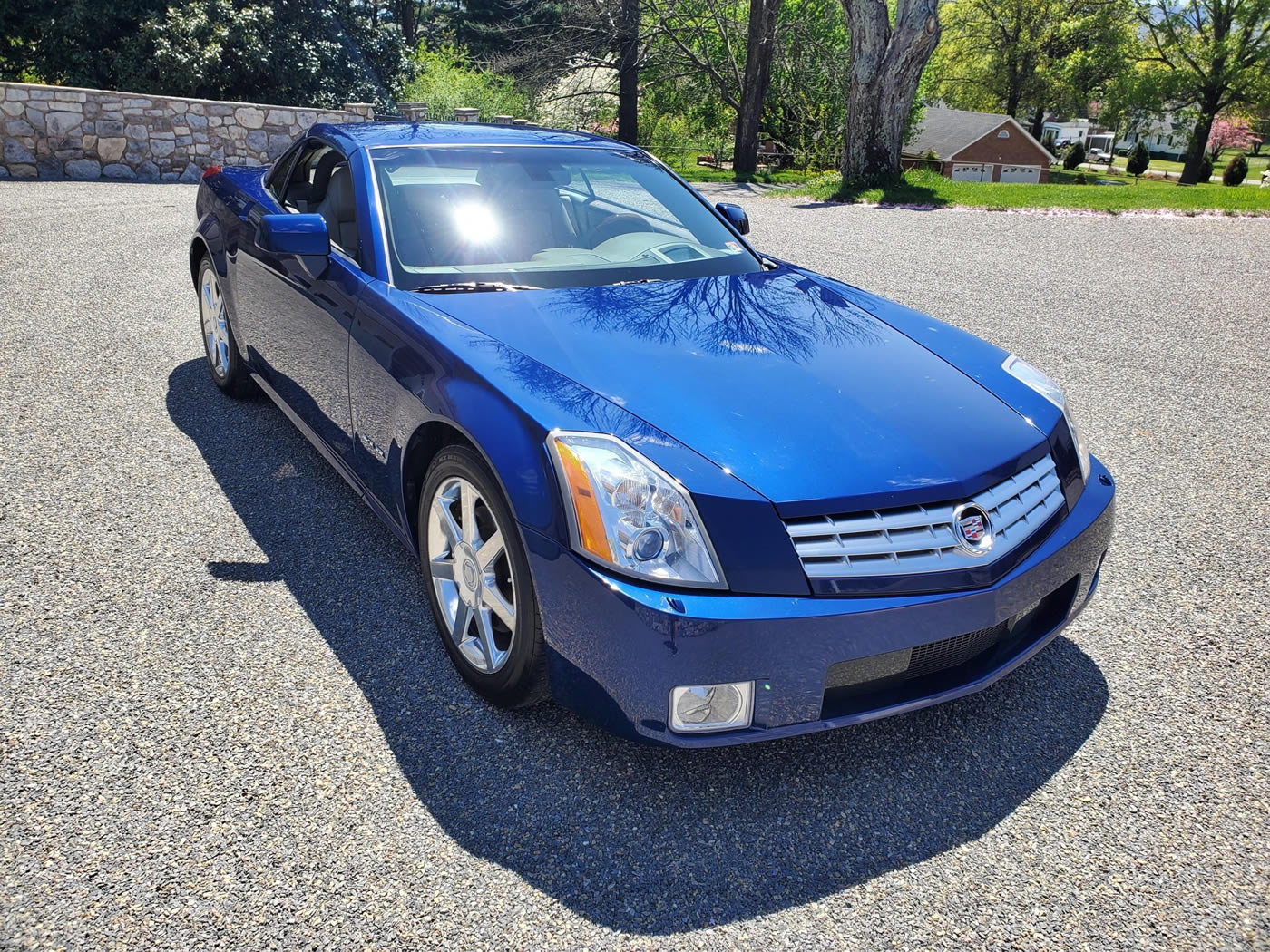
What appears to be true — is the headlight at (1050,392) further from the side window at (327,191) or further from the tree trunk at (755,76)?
the tree trunk at (755,76)

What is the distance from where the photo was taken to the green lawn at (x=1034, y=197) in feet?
45.9

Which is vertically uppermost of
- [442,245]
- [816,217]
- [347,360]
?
[442,245]

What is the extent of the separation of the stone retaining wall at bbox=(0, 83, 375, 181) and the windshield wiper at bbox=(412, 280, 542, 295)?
Answer: 43.0ft

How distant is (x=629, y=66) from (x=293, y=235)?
84.4 ft

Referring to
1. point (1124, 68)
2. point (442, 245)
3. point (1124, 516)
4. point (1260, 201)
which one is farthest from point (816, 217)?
point (1124, 68)

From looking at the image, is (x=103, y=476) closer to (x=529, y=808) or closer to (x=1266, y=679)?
(x=529, y=808)

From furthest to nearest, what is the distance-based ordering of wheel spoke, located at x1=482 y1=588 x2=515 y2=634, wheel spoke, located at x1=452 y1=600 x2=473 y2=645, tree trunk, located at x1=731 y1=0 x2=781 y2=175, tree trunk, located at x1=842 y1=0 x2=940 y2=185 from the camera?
tree trunk, located at x1=731 y1=0 x2=781 y2=175 → tree trunk, located at x1=842 y1=0 x2=940 y2=185 → wheel spoke, located at x1=452 y1=600 x2=473 y2=645 → wheel spoke, located at x1=482 y1=588 x2=515 y2=634

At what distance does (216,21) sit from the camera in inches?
667

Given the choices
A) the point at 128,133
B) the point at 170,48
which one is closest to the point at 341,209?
the point at 128,133

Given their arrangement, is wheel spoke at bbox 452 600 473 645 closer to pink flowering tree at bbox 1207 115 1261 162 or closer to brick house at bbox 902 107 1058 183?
Result: brick house at bbox 902 107 1058 183

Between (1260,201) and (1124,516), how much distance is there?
14.2 m

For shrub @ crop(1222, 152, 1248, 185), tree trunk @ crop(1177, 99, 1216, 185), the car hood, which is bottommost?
shrub @ crop(1222, 152, 1248, 185)

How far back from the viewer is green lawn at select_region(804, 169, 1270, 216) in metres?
14.0

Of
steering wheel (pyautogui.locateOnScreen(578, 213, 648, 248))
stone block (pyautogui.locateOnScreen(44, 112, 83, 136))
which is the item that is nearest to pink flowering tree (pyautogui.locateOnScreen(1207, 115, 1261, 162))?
stone block (pyautogui.locateOnScreen(44, 112, 83, 136))
